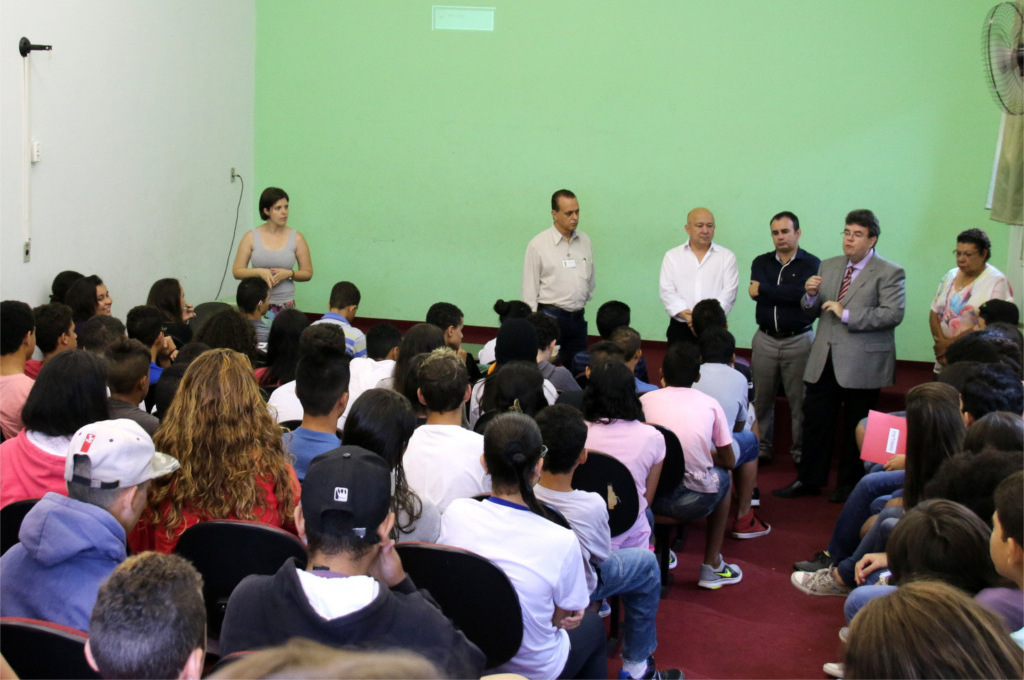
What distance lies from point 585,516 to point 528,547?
0.45m

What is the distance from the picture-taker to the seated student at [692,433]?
362 cm

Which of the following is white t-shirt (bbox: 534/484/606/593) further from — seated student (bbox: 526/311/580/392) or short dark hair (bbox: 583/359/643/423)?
seated student (bbox: 526/311/580/392)

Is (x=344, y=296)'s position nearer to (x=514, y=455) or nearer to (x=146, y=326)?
(x=146, y=326)

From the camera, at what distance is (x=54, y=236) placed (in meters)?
5.33

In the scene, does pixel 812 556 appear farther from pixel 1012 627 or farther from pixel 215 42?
pixel 215 42

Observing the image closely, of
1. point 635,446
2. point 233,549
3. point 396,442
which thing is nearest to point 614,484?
point 635,446

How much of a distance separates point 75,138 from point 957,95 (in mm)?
6101

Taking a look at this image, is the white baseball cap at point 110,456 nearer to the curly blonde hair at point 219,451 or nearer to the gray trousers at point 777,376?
the curly blonde hair at point 219,451

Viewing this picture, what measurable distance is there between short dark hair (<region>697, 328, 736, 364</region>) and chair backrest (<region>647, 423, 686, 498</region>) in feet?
2.78

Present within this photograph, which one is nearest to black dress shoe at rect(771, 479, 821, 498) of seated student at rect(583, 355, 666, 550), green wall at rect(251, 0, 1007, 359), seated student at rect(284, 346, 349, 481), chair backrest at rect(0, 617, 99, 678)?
seated student at rect(583, 355, 666, 550)

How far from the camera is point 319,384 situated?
9.21ft

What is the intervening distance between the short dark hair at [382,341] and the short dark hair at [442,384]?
3.53ft

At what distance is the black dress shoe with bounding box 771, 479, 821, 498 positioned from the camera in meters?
5.08

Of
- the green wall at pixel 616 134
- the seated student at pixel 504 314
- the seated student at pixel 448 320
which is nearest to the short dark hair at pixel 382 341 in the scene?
the seated student at pixel 448 320
